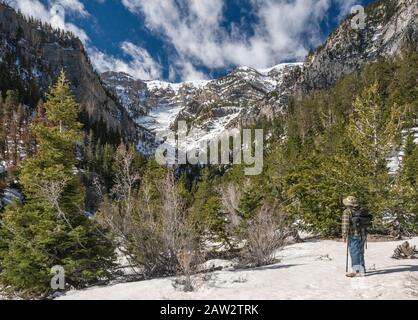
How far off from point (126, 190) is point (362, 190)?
12.8 m

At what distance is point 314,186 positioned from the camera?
890 inches

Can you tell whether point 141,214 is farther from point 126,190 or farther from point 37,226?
point 37,226

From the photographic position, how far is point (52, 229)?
1411cm

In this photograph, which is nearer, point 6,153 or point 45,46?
point 6,153

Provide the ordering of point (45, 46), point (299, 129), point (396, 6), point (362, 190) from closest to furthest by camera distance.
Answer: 1. point (362, 190)
2. point (299, 129)
3. point (396, 6)
4. point (45, 46)

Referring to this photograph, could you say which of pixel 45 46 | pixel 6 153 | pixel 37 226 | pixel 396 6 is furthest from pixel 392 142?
pixel 45 46

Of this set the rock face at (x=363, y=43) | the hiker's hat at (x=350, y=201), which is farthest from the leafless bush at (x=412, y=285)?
the rock face at (x=363, y=43)

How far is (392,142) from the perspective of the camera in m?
19.3

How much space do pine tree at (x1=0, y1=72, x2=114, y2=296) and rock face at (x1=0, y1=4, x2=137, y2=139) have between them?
121 metres

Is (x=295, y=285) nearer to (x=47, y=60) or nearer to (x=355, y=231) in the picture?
(x=355, y=231)

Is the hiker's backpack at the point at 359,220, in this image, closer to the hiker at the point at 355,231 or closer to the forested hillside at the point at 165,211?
the hiker at the point at 355,231
